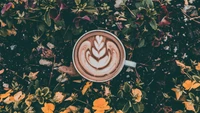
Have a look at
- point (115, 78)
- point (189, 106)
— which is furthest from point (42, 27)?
point (189, 106)

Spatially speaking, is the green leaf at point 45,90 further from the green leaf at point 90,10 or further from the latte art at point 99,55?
the green leaf at point 90,10

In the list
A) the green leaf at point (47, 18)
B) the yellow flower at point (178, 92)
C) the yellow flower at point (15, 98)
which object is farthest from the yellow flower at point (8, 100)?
the yellow flower at point (178, 92)

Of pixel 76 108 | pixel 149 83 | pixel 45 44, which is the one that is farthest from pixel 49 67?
pixel 149 83

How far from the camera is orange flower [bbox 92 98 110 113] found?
205 centimetres

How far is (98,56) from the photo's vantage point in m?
2.12

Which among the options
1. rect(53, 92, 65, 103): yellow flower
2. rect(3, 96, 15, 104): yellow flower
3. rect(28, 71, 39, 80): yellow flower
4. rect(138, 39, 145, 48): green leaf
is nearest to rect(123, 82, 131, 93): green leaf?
rect(138, 39, 145, 48): green leaf

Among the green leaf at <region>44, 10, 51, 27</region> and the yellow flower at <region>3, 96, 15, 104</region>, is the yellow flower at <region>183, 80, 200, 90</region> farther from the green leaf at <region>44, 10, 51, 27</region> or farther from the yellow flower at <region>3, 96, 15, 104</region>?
the yellow flower at <region>3, 96, 15, 104</region>

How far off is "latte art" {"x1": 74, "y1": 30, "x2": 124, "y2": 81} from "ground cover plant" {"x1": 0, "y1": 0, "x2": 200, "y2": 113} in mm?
62

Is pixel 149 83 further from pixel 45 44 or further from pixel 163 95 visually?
pixel 45 44

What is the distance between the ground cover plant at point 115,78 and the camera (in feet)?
6.88

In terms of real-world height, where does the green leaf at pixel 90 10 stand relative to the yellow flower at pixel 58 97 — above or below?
above

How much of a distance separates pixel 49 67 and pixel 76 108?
0.87 feet

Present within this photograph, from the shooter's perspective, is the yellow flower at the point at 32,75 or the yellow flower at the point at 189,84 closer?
the yellow flower at the point at 189,84

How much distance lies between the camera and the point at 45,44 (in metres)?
2.20
